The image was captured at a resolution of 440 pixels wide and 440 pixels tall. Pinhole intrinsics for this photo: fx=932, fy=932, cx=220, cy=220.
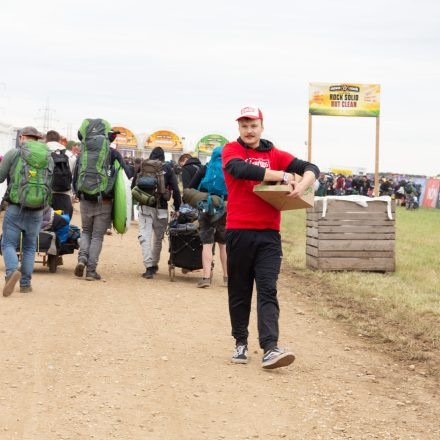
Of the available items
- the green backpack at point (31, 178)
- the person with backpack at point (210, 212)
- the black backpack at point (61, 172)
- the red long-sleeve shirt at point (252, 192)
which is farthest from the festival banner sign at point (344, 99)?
the red long-sleeve shirt at point (252, 192)

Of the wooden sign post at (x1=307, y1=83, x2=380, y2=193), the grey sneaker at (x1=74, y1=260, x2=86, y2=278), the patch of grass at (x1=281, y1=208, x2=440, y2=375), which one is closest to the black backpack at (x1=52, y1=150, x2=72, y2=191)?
the grey sneaker at (x1=74, y1=260, x2=86, y2=278)

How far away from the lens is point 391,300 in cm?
1119

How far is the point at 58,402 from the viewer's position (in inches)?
223

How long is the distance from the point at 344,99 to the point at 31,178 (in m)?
16.0

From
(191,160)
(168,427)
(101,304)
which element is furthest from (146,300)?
(168,427)

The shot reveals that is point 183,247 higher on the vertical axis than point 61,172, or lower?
lower

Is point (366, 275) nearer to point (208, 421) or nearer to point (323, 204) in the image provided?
point (323, 204)

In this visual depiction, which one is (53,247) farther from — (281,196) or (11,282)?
(281,196)

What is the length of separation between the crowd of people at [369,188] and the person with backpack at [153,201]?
128ft

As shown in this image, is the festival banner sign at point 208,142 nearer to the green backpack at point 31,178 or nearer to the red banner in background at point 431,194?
the red banner in background at point 431,194

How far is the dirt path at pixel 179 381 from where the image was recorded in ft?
17.4

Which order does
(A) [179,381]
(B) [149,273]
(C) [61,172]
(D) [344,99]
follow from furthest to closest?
(D) [344,99]
(C) [61,172]
(B) [149,273]
(A) [179,381]

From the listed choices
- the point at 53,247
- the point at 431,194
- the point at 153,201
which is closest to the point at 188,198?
the point at 153,201

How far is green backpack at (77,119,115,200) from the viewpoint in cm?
1139
